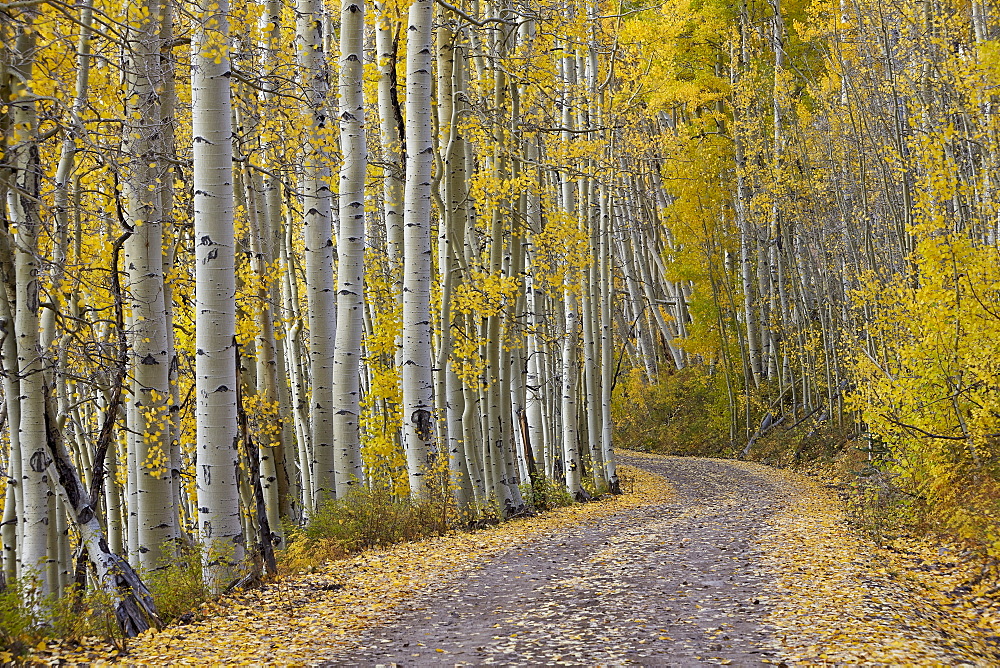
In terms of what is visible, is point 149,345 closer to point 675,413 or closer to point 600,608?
point 600,608

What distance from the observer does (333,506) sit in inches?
366

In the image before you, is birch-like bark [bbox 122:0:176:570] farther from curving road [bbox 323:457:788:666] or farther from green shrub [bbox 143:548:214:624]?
curving road [bbox 323:457:788:666]

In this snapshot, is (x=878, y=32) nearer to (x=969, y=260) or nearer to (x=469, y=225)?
(x=969, y=260)

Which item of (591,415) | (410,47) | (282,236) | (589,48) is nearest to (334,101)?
(410,47)

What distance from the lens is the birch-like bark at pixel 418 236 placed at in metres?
9.58

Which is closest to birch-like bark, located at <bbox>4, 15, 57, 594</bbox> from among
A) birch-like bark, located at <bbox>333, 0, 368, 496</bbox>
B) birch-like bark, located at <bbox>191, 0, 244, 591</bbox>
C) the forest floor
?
birch-like bark, located at <bbox>191, 0, 244, 591</bbox>

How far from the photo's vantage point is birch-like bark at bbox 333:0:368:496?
928cm

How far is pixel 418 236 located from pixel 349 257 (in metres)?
0.87

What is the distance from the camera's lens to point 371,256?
1553 centimetres

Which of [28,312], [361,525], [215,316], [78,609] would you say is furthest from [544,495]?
[28,312]

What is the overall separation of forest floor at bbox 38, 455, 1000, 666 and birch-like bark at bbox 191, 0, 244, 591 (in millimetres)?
662

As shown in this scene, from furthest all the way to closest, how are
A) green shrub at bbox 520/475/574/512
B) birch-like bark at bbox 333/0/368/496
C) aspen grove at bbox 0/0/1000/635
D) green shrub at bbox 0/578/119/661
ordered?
green shrub at bbox 520/475/574/512, birch-like bark at bbox 333/0/368/496, aspen grove at bbox 0/0/1000/635, green shrub at bbox 0/578/119/661

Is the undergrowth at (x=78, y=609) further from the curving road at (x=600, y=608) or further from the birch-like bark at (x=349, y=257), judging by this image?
the birch-like bark at (x=349, y=257)

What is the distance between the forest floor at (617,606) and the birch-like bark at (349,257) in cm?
126
